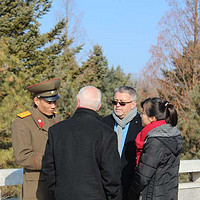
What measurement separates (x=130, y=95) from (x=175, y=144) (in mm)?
847

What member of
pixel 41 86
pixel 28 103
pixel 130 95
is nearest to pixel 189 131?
pixel 28 103

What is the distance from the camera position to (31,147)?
3.06 metres

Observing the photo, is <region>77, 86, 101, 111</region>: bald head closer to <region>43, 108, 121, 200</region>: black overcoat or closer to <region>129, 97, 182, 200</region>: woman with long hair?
<region>43, 108, 121, 200</region>: black overcoat

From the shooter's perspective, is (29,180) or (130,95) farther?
(130,95)

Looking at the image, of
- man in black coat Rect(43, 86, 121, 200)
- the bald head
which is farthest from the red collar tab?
the bald head

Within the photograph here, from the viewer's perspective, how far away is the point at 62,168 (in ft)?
8.71

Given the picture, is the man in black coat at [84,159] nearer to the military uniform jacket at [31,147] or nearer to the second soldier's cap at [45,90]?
the military uniform jacket at [31,147]

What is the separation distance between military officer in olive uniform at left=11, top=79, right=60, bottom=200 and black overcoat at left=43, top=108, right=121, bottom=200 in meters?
0.35

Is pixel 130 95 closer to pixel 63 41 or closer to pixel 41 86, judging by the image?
pixel 41 86

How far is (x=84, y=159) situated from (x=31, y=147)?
2.24ft

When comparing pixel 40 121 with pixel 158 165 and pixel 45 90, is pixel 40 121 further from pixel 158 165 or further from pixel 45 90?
pixel 158 165

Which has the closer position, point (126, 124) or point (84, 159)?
point (84, 159)

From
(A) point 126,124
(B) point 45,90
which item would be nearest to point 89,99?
(B) point 45,90

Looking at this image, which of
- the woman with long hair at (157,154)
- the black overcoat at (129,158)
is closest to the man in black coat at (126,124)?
the black overcoat at (129,158)
